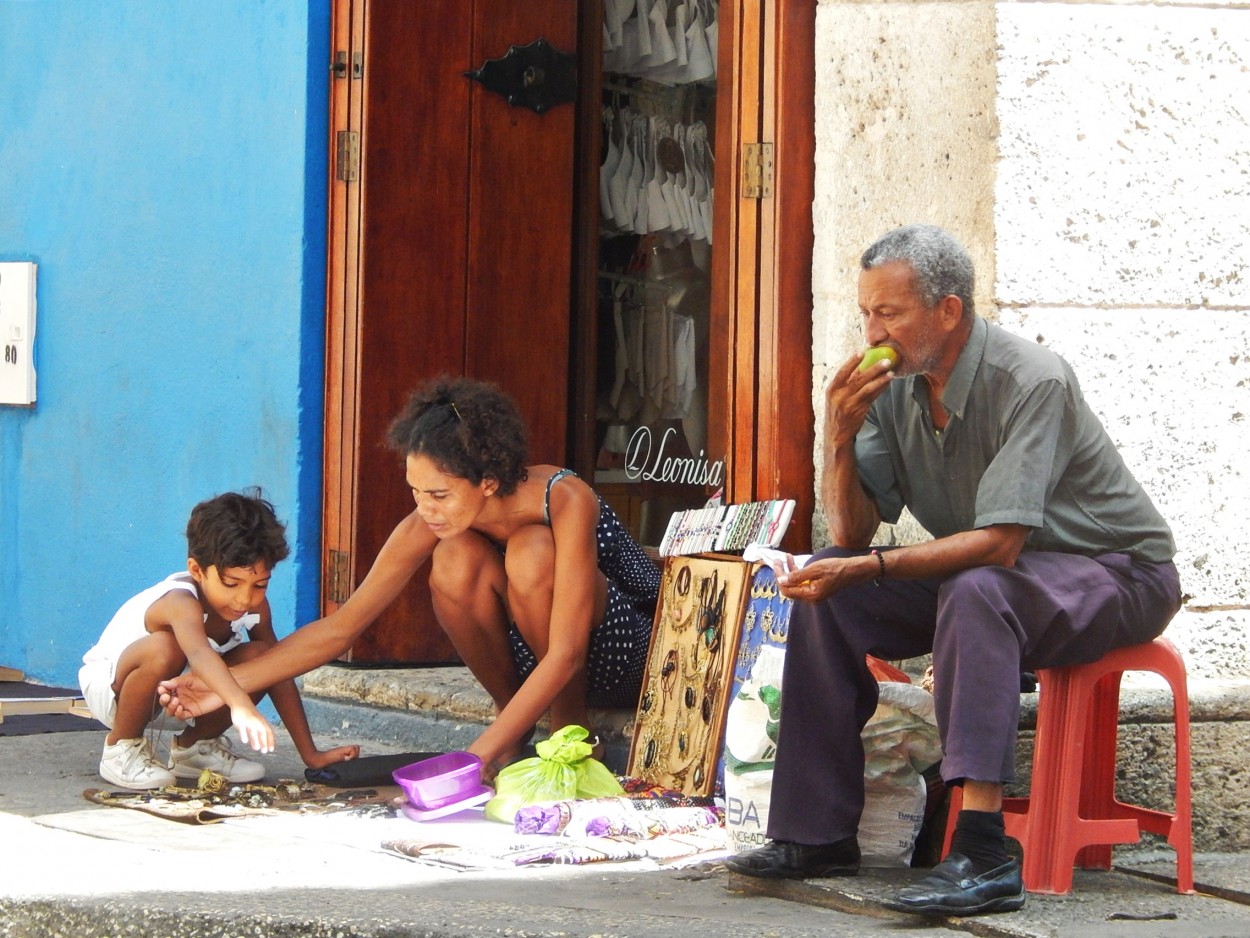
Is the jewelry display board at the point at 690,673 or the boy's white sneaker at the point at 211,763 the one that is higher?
the jewelry display board at the point at 690,673

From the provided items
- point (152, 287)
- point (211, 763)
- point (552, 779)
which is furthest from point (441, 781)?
point (152, 287)

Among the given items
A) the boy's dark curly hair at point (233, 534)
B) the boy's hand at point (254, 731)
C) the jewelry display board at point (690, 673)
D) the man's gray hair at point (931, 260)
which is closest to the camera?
the man's gray hair at point (931, 260)

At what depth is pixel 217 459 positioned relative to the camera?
240 inches

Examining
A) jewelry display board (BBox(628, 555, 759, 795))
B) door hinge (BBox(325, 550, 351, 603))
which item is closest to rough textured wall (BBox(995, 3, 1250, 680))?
jewelry display board (BBox(628, 555, 759, 795))

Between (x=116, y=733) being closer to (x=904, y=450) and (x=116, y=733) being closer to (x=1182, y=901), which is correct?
(x=904, y=450)

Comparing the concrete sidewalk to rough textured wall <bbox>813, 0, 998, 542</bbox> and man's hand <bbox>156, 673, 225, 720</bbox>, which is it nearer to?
man's hand <bbox>156, 673, 225, 720</bbox>

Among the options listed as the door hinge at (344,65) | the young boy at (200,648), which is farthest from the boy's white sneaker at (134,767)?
the door hinge at (344,65)

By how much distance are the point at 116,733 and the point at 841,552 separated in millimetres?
2091

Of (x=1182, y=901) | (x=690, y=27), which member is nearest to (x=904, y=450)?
(x=1182, y=901)

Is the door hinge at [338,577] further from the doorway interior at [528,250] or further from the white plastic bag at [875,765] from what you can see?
the white plastic bag at [875,765]

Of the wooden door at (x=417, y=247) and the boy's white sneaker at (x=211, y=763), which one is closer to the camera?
the boy's white sneaker at (x=211, y=763)

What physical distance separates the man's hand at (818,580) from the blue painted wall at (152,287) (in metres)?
2.56

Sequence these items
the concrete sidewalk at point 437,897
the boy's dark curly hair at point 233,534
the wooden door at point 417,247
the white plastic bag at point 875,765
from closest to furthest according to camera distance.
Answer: the concrete sidewalk at point 437,897
the white plastic bag at point 875,765
the boy's dark curly hair at point 233,534
the wooden door at point 417,247

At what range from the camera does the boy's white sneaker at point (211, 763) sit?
481cm
